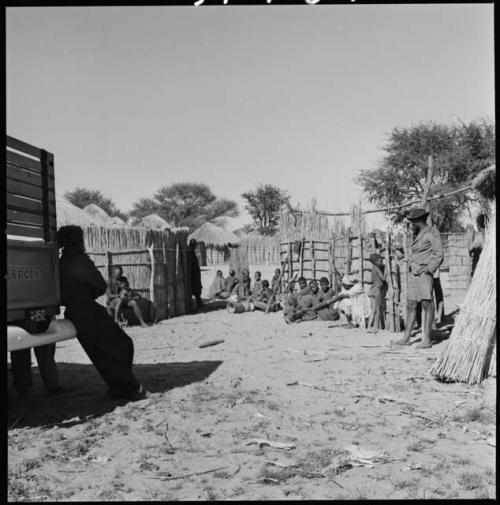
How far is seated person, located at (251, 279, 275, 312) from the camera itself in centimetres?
1447

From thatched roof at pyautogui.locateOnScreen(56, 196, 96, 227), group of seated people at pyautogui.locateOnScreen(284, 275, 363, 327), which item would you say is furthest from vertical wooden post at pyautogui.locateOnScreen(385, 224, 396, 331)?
thatched roof at pyautogui.locateOnScreen(56, 196, 96, 227)

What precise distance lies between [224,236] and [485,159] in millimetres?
19092

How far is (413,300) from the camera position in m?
7.70

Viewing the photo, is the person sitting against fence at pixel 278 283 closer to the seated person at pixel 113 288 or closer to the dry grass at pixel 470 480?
the seated person at pixel 113 288

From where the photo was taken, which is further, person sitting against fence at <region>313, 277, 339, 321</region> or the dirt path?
person sitting against fence at <region>313, 277, 339, 321</region>

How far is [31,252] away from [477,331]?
3.95 m

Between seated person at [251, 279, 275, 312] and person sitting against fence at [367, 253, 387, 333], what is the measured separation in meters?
4.63

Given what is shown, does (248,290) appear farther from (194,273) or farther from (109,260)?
(109,260)

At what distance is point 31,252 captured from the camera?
459 cm

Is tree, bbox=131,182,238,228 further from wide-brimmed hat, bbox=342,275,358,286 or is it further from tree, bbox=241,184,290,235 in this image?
wide-brimmed hat, bbox=342,275,358,286

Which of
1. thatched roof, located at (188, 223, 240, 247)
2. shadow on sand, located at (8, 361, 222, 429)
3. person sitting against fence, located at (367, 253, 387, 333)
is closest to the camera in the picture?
shadow on sand, located at (8, 361, 222, 429)

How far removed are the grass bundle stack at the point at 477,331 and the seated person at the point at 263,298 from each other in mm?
8867

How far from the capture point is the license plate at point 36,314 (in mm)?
4473

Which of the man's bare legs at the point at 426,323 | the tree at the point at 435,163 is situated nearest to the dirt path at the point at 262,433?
the man's bare legs at the point at 426,323
